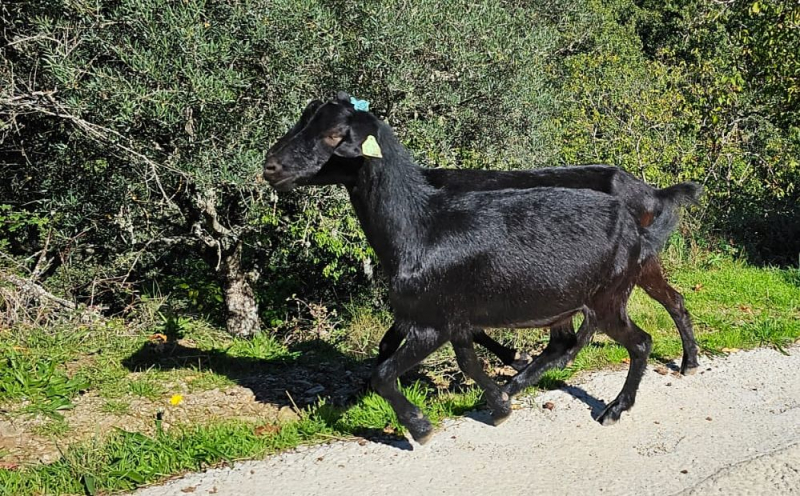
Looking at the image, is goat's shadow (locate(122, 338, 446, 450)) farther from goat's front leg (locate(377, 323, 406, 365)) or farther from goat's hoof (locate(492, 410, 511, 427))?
goat's hoof (locate(492, 410, 511, 427))

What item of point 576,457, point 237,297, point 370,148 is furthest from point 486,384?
point 237,297

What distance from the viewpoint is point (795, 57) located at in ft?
29.7

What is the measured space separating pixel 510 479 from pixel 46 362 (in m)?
3.75

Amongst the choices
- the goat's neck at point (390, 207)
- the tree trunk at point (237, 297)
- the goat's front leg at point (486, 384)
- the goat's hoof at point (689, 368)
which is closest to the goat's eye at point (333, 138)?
the goat's neck at point (390, 207)

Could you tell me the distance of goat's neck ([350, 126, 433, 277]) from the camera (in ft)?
15.0

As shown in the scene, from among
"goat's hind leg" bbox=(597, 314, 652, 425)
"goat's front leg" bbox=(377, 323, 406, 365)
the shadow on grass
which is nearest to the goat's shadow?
the shadow on grass

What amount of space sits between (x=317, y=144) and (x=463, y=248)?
3.60 feet

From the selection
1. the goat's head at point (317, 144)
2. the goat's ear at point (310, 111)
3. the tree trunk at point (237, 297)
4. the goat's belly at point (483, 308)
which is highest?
the goat's ear at point (310, 111)

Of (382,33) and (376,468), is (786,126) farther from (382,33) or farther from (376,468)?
(376,468)

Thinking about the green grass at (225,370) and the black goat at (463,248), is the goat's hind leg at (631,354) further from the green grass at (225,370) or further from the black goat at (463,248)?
the green grass at (225,370)

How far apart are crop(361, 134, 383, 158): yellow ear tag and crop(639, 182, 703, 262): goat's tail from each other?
6.77ft

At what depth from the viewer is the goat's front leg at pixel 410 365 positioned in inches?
181

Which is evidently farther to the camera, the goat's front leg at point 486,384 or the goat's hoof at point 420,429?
the goat's front leg at point 486,384

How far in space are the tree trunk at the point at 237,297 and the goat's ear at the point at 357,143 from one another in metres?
4.17
